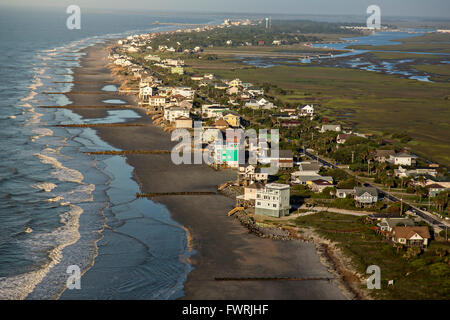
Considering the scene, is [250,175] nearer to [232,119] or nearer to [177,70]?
[232,119]

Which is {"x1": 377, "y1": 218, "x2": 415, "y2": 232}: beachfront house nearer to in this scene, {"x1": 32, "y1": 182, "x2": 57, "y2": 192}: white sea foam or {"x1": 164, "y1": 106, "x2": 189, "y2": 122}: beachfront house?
{"x1": 32, "y1": 182, "x2": 57, "y2": 192}: white sea foam

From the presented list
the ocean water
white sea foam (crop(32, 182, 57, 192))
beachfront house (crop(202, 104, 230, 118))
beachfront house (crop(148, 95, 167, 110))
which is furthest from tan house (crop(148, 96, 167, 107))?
white sea foam (crop(32, 182, 57, 192))

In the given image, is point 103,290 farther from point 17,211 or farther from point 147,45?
point 147,45

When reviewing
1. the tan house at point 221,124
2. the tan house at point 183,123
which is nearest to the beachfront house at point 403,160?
the tan house at point 221,124

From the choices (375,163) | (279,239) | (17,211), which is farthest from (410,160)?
(17,211)

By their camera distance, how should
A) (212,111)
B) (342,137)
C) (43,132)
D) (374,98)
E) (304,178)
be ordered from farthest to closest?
(374,98), (212,111), (342,137), (43,132), (304,178)

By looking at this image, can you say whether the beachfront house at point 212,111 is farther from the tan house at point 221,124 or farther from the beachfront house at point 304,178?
the beachfront house at point 304,178

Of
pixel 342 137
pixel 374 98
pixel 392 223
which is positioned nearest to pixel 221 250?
pixel 392 223
